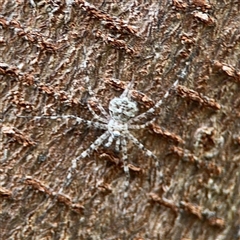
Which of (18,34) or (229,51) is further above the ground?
(229,51)

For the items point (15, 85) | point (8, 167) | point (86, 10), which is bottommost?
point (8, 167)

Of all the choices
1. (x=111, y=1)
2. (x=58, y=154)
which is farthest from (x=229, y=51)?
(x=58, y=154)

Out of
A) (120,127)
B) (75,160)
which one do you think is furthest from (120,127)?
(75,160)

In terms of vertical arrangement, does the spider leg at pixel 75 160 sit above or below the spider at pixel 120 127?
below

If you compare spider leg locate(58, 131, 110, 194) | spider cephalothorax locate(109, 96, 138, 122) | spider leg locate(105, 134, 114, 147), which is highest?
spider cephalothorax locate(109, 96, 138, 122)

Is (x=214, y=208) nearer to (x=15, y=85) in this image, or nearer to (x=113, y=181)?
(x=113, y=181)

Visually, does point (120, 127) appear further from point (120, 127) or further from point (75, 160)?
point (75, 160)

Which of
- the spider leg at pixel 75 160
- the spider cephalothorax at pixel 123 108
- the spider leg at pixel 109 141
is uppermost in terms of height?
the spider cephalothorax at pixel 123 108

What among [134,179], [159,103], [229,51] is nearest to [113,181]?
[134,179]
